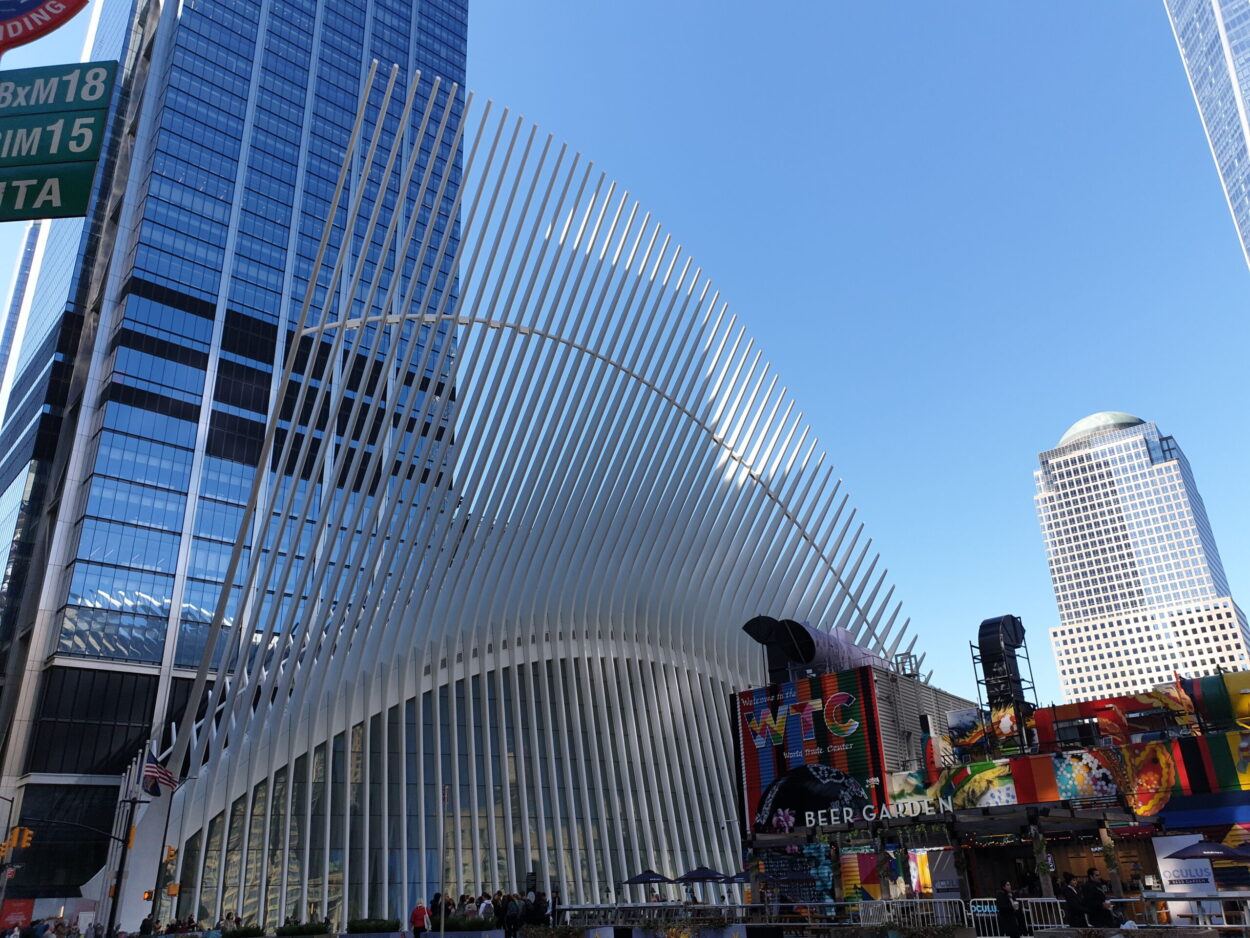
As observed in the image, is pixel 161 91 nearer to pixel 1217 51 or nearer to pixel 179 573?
pixel 179 573

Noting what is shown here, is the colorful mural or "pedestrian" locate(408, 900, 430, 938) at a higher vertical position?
the colorful mural

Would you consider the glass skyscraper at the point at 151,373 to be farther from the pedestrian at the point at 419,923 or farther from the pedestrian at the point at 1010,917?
the pedestrian at the point at 1010,917

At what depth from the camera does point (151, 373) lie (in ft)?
195

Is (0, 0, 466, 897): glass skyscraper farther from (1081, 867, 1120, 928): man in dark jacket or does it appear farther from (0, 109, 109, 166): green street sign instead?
(1081, 867, 1120, 928): man in dark jacket

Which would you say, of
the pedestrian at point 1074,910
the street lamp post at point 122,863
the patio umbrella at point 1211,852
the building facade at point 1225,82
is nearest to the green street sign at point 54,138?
the pedestrian at point 1074,910

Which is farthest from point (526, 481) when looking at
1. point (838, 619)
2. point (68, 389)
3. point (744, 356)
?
point (68, 389)

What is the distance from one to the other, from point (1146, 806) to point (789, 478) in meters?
23.4

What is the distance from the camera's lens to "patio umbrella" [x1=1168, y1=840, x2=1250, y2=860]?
2158 cm

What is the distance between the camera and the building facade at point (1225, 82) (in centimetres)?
12300

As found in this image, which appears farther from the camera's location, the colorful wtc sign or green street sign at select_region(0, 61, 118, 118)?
the colorful wtc sign

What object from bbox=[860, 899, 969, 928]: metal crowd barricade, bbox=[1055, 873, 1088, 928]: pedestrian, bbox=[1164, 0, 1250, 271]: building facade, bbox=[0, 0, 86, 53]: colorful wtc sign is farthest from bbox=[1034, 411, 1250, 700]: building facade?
bbox=[0, 0, 86, 53]: colorful wtc sign

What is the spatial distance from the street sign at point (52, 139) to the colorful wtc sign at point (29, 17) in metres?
1.01

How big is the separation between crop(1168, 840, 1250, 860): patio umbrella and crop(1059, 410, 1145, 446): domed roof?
157 m

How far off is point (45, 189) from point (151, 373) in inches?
2247
